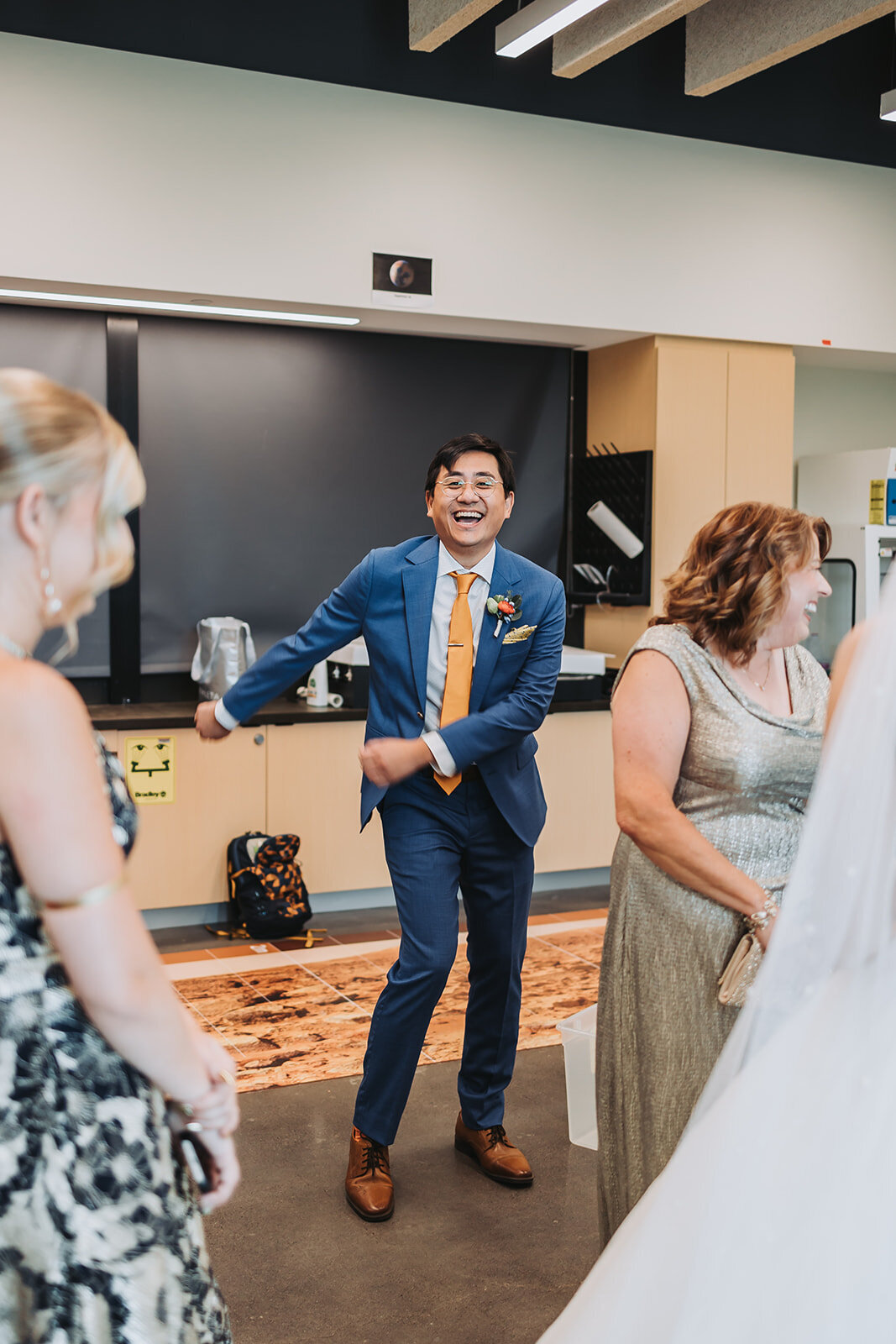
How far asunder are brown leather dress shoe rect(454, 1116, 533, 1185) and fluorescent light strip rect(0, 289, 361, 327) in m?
3.17

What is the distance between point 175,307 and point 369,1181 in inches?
130

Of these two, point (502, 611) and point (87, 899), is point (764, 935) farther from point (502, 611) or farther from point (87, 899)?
point (87, 899)

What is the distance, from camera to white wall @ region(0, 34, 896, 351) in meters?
4.34

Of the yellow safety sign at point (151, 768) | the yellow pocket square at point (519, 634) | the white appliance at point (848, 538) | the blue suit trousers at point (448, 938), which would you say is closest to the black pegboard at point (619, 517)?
the white appliance at point (848, 538)

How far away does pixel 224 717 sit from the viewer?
9.13 feet

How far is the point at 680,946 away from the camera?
7.20 feet

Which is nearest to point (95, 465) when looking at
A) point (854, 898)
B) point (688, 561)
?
point (854, 898)

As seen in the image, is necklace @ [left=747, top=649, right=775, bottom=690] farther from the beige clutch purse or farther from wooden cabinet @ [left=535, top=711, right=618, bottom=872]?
wooden cabinet @ [left=535, top=711, right=618, bottom=872]

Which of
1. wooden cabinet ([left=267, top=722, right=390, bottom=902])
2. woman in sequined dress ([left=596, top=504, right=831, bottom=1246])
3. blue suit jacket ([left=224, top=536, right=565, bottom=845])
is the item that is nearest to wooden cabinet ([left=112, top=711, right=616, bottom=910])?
wooden cabinet ([left=267, top=722, right=390, bottom=902])

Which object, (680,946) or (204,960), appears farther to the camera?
(204,960)

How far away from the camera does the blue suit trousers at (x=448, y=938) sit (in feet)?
9.01

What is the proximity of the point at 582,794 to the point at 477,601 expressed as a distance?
2.67 m

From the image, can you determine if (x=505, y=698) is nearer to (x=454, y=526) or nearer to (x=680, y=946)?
(x=454, y=526)

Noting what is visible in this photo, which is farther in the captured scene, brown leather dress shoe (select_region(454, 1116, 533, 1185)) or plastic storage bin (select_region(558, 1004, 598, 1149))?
plastic storage bin (select_region(558, 1004, 598, 1149))
